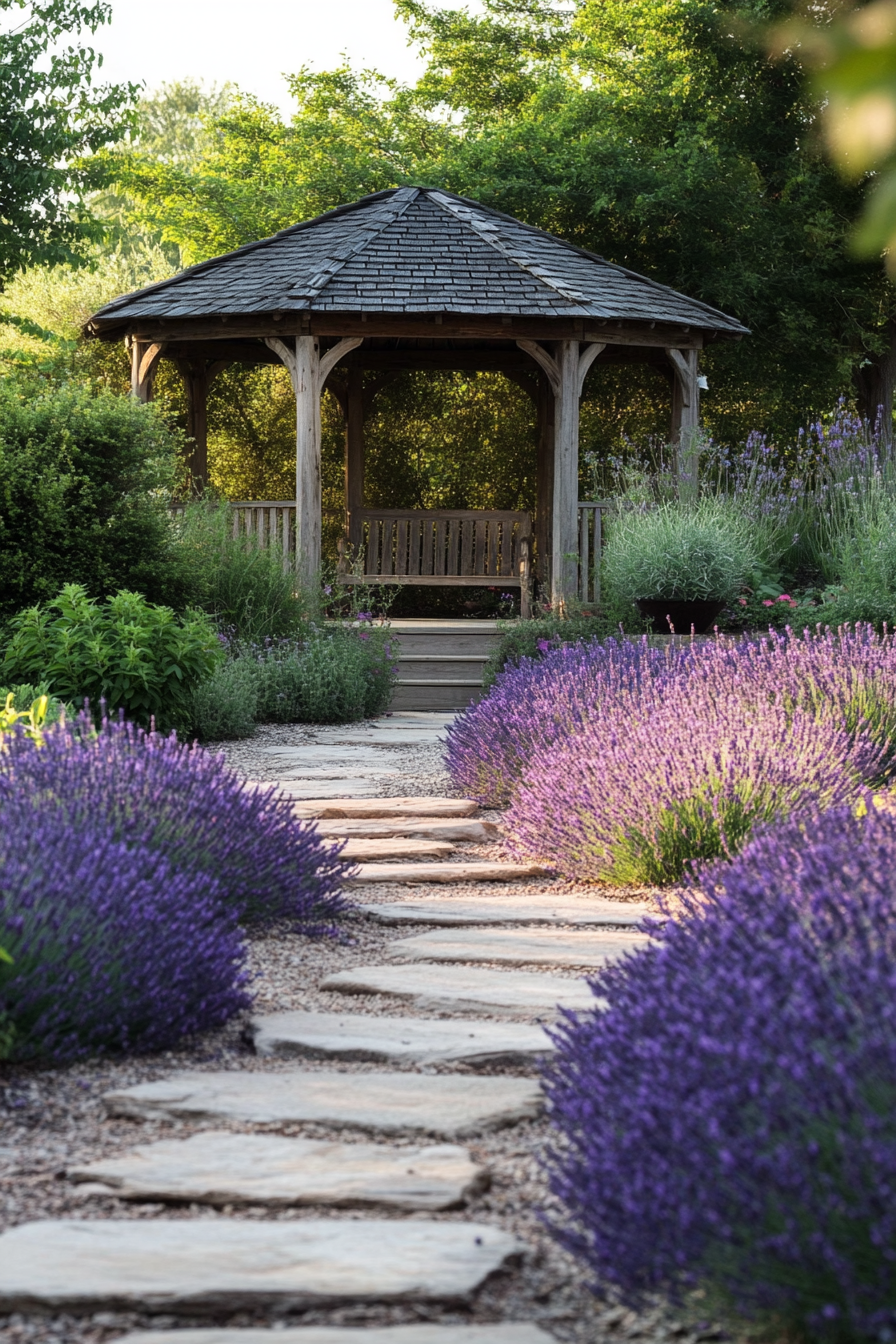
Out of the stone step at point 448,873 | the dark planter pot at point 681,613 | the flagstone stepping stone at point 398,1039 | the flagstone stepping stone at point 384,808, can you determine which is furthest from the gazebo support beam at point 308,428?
the flagstone stepping stone at point 398,1039

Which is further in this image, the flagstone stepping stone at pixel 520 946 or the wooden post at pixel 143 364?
the wooden post at pixel 143 364

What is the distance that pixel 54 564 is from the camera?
7.61 m

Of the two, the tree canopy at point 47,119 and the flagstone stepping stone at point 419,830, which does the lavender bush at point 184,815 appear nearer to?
the flagstone stepping stone at point 419,830

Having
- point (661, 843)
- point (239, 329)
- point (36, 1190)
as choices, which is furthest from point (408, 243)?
point (36, 1190)

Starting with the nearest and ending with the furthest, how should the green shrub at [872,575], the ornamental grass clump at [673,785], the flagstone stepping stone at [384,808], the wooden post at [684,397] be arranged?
the ornamental grass clump at [673,785]
the flagstone stepping stone at [384,808]
the green shrub at [872,575]
the wooden post at [684,397]

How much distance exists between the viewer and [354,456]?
48.2 feet

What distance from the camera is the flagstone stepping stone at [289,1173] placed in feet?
6.27

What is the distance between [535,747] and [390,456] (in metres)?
12.2

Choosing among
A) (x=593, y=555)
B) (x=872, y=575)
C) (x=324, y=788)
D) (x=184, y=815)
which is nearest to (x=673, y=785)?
(x=184, y=815)

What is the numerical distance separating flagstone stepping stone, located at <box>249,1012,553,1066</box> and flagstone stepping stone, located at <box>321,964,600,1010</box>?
84 mm

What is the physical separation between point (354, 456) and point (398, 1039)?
1250cm

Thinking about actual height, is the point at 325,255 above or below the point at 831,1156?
above

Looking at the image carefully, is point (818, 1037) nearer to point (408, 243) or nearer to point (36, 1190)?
point (36, 1190)

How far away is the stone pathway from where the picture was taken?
1.63 m
